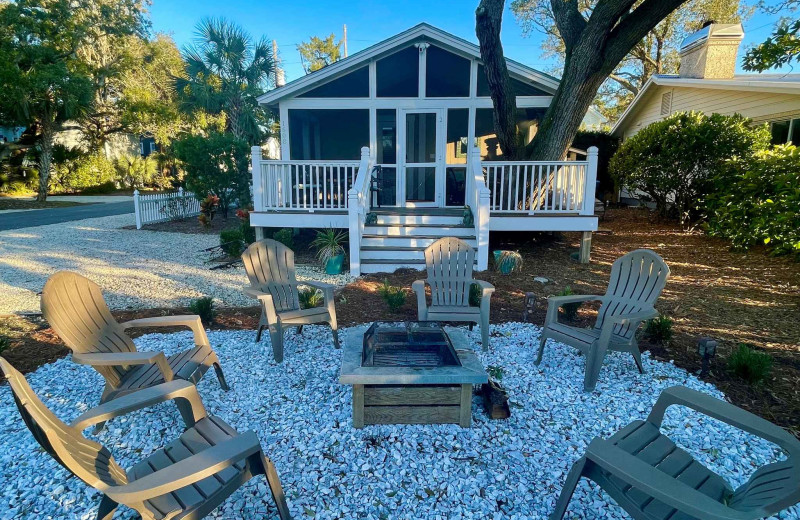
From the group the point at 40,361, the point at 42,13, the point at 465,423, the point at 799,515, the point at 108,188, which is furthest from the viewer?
the point at 108,188

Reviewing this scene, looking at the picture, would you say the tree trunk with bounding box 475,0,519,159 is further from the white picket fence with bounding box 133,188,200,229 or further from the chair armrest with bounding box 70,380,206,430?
the white picket fence with bounding box 133,188,200,229

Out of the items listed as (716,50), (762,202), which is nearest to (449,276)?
Result: (762,202)

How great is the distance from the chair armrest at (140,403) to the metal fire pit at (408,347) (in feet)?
3.22

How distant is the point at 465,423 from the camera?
279 cm

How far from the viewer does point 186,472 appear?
163 cm

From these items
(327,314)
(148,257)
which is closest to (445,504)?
(327,314)

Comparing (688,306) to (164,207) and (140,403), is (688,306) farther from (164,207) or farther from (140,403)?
(164,207)

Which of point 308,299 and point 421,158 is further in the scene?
point 421,158

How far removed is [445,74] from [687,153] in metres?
5.03

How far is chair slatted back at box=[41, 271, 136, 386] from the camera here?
106 inches

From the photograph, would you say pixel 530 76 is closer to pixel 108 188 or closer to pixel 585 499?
pixel 585 499

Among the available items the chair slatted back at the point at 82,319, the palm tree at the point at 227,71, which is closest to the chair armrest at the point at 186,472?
the chair slatted back at the point at 82,319

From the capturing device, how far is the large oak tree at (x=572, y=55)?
6828 millimetres

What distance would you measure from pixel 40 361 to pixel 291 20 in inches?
1322
